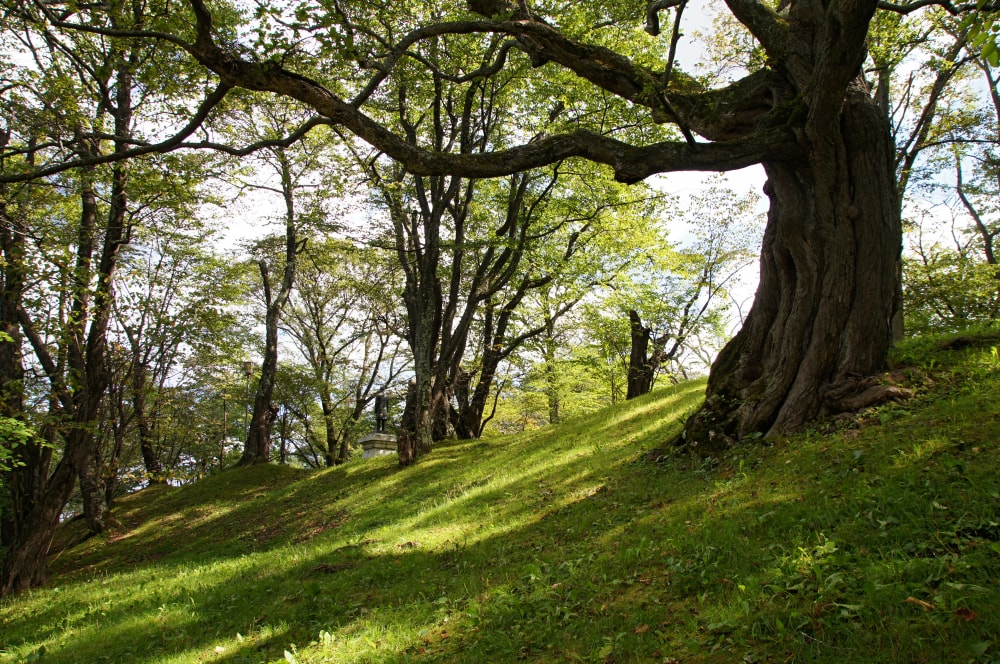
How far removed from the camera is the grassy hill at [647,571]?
10.1 feet

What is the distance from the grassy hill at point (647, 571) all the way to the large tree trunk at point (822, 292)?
1.67ft

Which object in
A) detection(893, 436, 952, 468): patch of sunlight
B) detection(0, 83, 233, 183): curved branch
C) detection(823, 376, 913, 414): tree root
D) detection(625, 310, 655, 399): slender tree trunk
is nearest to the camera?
detection(893, 436, 952, 468): patch of sunlight

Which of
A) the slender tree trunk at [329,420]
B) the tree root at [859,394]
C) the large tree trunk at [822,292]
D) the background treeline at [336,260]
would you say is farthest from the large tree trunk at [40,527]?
the slender tree trunk at [329,420]

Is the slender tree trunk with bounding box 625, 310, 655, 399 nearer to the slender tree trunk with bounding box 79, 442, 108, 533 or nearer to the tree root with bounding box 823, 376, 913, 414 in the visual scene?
the tree root with bounding box 823, 376, 913, 414

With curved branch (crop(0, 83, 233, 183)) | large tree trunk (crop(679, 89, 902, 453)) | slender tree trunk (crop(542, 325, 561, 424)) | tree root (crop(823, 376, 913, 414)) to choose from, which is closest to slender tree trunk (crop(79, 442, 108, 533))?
curved branch (crop(0, 83, 233, 183))

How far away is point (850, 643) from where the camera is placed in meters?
2.80

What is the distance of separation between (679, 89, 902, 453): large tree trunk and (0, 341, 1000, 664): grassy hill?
0.51 metres

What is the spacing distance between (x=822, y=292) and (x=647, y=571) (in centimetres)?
397

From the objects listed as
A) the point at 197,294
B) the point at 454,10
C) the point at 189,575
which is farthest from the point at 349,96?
the point at 189,575

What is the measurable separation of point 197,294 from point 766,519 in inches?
601

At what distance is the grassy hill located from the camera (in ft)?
10.1

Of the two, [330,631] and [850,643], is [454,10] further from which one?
[850,643]

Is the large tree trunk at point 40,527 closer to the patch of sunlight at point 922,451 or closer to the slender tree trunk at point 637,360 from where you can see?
the patch of sunlight at point 922,451

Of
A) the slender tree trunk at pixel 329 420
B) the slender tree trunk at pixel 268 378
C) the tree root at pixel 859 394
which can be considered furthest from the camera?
the slender tree trunk at pixel 329 420
